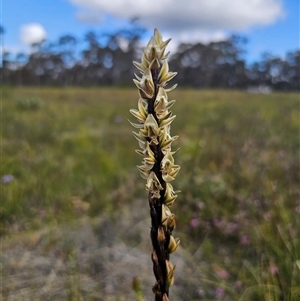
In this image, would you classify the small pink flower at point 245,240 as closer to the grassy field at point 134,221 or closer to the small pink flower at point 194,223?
the grassy field at point 134,221

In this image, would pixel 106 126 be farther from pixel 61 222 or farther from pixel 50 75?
pixel 50 75

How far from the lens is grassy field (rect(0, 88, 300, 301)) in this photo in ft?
6.75

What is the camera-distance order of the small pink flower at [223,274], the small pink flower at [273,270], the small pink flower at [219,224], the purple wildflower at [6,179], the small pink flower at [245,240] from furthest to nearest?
the purple wildflower at [6,179] < the small pink flower at [219,224] < the small pink flower at [245,240] < the small pink flower at [223,274] < the small pink flower at [273,270]

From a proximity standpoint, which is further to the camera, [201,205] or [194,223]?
[201,205]

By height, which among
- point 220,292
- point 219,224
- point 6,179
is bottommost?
point 220,292

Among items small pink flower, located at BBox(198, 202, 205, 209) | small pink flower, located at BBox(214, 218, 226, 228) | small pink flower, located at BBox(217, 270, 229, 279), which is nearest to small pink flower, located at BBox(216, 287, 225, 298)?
small pink flower, located at BBox(217, 270, 229, 279)

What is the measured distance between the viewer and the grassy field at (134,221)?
2.06 m

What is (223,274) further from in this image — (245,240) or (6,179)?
(6,179)

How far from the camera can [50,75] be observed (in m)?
39.7

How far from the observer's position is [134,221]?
3037 millimetres

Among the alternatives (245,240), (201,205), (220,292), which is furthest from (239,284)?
(201,205)

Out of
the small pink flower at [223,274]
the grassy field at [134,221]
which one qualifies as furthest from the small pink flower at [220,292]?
the small pink flower at [223,274]

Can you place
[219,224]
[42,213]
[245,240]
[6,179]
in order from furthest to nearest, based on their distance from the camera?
[6,179], [42,213], [219,224], [245,240]

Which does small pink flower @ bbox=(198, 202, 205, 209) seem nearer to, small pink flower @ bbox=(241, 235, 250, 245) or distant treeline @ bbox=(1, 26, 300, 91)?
small pink flower @ bbox=(241, 235, 250, 245)
